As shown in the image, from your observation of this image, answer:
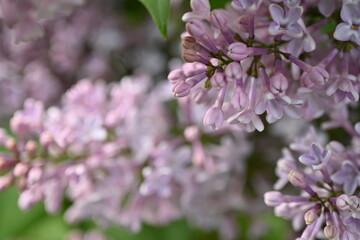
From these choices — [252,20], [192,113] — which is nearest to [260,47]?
[252,20]

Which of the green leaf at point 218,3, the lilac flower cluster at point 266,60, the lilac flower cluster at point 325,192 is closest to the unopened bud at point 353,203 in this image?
the lilac flower cluster at point 325,192

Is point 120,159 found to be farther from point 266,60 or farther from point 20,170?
point 266,60

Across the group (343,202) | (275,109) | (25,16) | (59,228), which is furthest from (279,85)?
(59,228)

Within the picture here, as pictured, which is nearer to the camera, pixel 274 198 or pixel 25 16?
pixel 274 198

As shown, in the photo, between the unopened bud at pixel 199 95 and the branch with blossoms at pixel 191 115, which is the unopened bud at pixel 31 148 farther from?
the unopened bud at pixel 199 95

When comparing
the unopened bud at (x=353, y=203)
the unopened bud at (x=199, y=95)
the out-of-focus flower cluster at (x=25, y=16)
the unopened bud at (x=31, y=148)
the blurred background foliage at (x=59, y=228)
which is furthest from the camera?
the blurred background foliage at (x=59, y=228)

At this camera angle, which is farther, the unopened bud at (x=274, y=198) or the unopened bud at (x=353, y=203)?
the unopened bud at (x=274, y=198)

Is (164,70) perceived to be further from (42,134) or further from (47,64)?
(42,134)
